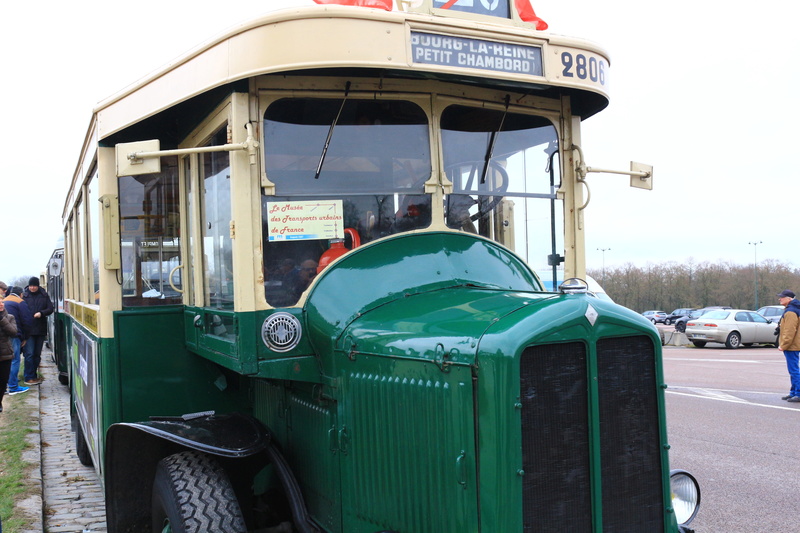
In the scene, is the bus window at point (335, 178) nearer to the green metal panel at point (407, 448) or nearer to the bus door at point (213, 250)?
the bus door at point (213, 250)

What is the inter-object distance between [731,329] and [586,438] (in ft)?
79.1

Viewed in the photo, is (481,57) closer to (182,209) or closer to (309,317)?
(309,317)

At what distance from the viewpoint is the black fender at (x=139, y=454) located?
12.4ft

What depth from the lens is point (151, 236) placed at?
4.76 meters

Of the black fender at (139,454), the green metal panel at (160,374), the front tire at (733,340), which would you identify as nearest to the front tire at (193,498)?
the black fender at (139,454)

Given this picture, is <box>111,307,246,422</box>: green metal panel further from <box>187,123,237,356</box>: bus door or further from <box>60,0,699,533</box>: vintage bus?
<box>187,123,237,356</box>: bus door

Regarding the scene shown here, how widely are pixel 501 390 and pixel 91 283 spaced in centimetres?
389

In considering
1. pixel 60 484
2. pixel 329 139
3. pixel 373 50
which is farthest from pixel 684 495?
pixel 60 484

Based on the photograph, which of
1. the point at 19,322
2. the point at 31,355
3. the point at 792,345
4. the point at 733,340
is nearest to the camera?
the point at 792,345

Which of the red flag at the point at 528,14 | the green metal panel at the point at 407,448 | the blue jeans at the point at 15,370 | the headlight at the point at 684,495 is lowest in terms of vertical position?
the blue jeans at the point at 15,370

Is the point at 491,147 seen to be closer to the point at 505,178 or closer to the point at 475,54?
the point at 505,178

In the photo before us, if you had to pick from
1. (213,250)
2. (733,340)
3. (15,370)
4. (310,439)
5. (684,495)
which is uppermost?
(213,250)

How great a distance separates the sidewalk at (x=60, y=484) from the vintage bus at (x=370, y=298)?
4.15 ft

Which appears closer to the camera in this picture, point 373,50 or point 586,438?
point 586,438
